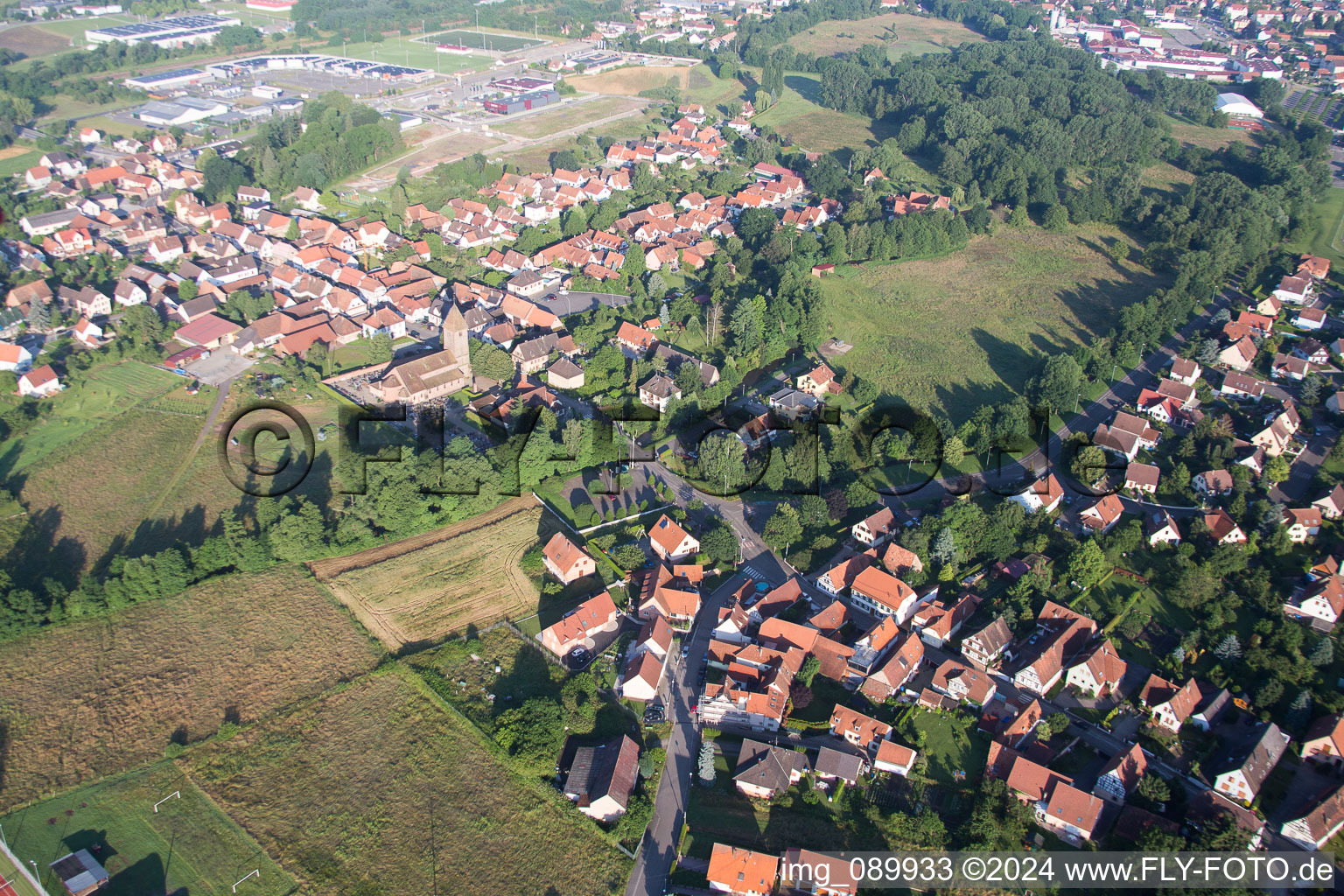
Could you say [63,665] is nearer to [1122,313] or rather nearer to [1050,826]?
[1050,826]

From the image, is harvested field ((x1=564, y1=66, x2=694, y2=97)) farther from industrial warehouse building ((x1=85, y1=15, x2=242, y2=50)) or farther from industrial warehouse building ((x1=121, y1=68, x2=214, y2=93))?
industrial warehouse building ((x1=85, y1=15, x2=242, y2=50))

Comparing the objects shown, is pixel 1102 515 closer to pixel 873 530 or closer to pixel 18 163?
pixel 873 530

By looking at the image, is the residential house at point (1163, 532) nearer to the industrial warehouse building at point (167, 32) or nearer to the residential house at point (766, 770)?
the residential house at point (766, 770)

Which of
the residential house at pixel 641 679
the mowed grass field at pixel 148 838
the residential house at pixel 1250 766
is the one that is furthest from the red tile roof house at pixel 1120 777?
the mowed grass field at pixel 148 838

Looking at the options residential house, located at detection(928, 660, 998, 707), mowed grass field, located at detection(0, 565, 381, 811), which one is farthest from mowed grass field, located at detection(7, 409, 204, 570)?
residential house, located at detection(928, 660, 998, 707)

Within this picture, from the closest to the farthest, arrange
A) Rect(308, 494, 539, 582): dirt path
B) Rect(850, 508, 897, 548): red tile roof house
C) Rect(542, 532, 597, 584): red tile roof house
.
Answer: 1. Rect(542, 532, 597, 584): red tile roof house
2. Rect(308, 494, 539, 582): dirt path
3. Rect(850, 508, 897, 548): red tile roof house

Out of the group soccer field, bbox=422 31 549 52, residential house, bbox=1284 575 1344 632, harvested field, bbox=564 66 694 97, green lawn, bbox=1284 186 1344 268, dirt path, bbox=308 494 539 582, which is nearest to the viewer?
residential house, bbox=1284 575 1344 632
